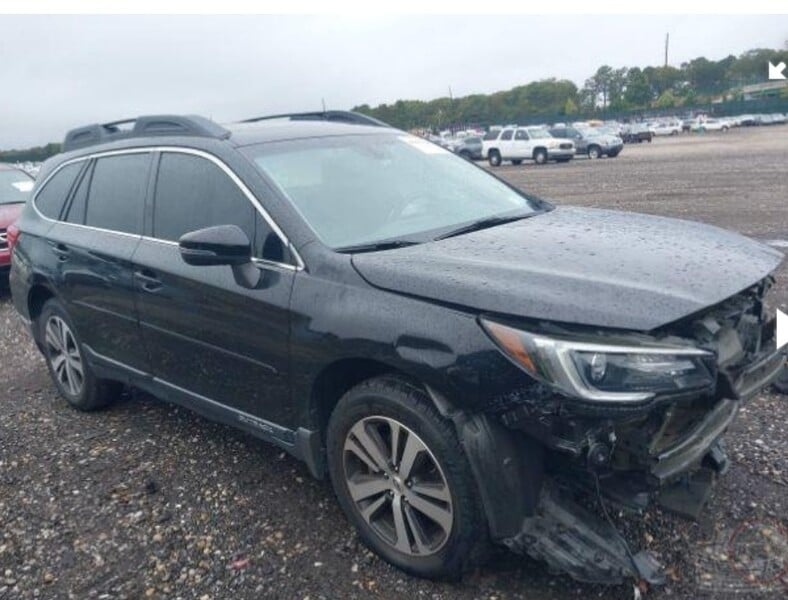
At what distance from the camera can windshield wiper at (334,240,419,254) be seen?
317 centimetres

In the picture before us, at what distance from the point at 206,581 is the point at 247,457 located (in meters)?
1.10

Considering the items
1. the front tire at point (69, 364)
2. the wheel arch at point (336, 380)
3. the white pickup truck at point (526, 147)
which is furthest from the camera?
the white pickup truck at point (526, 147)

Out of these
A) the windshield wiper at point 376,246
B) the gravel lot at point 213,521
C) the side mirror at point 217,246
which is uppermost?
the side mirror at point 217,246

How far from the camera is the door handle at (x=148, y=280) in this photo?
12.6 feet

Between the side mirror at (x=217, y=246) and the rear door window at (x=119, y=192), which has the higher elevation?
the rear door window at (x=119, y=192)

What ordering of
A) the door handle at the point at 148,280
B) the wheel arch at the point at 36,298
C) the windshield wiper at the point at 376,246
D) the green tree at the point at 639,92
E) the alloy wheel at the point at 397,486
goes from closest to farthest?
the alloy wheel at the point at 397,486 → the windshield wiper at the point at 376,246 → the door handle at the point at 148,280 → the wheel arch at the point at 36,298 → the green tree at the point at 639,92

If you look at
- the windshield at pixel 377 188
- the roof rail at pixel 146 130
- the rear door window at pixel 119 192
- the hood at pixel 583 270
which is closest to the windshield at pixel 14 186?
the roof rail at pixel 146 130

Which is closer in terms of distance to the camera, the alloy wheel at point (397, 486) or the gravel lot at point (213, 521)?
the alloy wheel at point (397, 486)

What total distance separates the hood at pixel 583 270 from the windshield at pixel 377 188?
1.02 ft

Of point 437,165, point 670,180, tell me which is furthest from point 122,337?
point 670,180

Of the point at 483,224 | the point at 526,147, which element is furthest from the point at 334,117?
the point at 526,147

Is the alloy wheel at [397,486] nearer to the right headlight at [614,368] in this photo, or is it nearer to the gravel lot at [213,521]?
the gravel lot at [213,521]

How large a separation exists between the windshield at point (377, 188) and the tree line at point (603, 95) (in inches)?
4025

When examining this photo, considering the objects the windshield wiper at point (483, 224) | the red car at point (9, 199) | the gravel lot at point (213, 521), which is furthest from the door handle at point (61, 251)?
the red car at point (9, 199)
